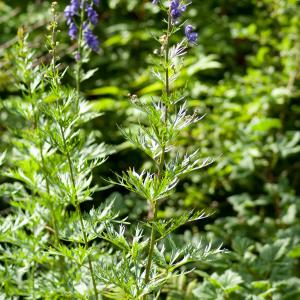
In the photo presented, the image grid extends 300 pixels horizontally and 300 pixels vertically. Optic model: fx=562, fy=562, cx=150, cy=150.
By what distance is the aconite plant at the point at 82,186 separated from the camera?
1.61 meters

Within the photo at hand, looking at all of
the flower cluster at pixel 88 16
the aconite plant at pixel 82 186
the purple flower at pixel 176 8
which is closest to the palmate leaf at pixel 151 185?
the aconite plant at pixel 82 186

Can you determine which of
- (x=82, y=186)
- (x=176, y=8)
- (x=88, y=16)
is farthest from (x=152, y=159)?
(x=176, y=8)

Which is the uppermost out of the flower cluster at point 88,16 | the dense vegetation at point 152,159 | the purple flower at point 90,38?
the flower cluster at point 88,16

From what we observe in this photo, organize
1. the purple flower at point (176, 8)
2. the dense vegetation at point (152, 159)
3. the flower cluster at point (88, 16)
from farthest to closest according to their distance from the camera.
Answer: the flower cluster at point (88, 16) < the dense vegetation at point (152, 159) < the purple flower at point (176, 8)

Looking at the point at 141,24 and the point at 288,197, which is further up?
the point at 141,24

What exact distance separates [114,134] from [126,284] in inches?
85.8

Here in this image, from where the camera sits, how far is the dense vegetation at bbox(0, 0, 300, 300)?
170 cm

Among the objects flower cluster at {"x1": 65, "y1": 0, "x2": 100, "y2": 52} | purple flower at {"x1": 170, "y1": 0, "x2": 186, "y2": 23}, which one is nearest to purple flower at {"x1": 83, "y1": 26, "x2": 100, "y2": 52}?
flower cluster at {"x1": 65, "y1": 0, "x2": 100, "y2": 52}

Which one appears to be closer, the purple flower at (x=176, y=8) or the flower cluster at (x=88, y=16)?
the purple flower at (x=176, y=8)

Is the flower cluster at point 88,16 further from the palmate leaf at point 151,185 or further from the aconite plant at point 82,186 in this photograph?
the palmate leaf at point 151,185

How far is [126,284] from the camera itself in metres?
1.67

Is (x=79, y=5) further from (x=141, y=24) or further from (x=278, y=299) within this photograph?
(x=141, y=24)

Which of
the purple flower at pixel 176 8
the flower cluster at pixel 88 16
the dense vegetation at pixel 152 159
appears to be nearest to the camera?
the purple flower at pixel 176 8

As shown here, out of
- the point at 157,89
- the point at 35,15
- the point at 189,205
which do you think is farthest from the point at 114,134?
the point at 35,15
